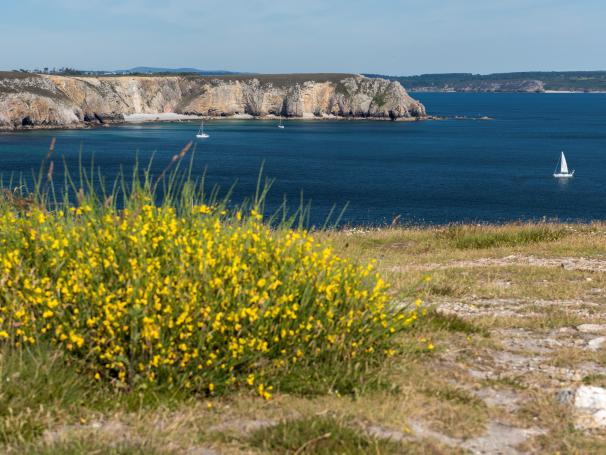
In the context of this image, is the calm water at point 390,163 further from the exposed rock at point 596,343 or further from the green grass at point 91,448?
the green grass at point 91,448

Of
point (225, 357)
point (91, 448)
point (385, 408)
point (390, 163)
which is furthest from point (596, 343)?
point (390, 163)

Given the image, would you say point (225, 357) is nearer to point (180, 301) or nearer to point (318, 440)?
point (180, 301)

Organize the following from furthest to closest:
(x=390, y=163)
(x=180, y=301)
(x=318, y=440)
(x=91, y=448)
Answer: (x=390, y=163) → (x=180, y=301) → (x=318, y=440) → (x=91, y=448)

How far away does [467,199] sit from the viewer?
7331 centimetres

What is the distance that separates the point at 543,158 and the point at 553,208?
47.0m

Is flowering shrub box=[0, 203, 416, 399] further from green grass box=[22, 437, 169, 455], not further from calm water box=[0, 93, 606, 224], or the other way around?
calm water box=[0, 93, 606, 224]

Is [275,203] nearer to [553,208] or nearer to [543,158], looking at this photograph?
[553,208]

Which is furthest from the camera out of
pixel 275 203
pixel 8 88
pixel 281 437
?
pixel 8 88

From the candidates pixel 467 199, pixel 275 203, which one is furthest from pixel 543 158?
pixel 275 203

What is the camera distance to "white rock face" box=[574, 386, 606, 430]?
6680 millimetres

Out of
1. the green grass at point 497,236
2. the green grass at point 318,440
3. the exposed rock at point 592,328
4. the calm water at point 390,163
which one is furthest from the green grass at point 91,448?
the calm water at point 390,163

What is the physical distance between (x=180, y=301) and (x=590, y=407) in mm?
3896

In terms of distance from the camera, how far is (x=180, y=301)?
6.89 m

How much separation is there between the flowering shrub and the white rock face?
5.98 ft
